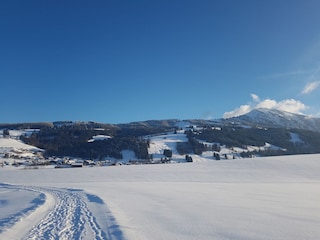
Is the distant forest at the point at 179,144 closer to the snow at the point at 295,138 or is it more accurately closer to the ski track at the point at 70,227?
the snow at the point at 295,138

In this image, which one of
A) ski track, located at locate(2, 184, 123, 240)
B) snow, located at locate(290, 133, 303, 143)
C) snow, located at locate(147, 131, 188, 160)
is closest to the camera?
ski track, located at locate(2, 184, 123, 240)

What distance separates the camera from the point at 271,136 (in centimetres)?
18562

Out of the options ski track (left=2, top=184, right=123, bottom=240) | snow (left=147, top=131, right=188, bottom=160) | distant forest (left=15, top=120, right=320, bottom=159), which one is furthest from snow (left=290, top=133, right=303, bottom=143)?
ski track (left=2, top=184, right=123, bottom=240)

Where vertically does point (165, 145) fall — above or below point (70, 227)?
above

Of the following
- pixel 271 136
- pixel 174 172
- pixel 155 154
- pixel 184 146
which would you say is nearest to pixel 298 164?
pixel 174 172

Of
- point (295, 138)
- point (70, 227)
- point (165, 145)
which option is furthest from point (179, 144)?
point (70, 227)

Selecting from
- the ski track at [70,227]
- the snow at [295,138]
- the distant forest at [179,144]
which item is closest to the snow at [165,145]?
the distant forest at [179,144]

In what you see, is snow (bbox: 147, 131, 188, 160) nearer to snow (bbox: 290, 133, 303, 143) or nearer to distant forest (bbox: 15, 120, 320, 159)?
distant forest (bbox: 15, 120, 320, 159)

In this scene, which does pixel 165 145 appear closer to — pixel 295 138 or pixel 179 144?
pixel 179 144

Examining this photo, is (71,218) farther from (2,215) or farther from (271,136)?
(271,136)

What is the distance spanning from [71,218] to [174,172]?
33.8 meters

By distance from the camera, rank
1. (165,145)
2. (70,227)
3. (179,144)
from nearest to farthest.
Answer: (70,227) < (165,145) < (179,144)

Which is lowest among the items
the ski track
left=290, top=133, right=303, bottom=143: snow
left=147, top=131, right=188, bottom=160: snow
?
the ski track

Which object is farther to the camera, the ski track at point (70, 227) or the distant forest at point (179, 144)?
the distant forest at point (179, 144)
